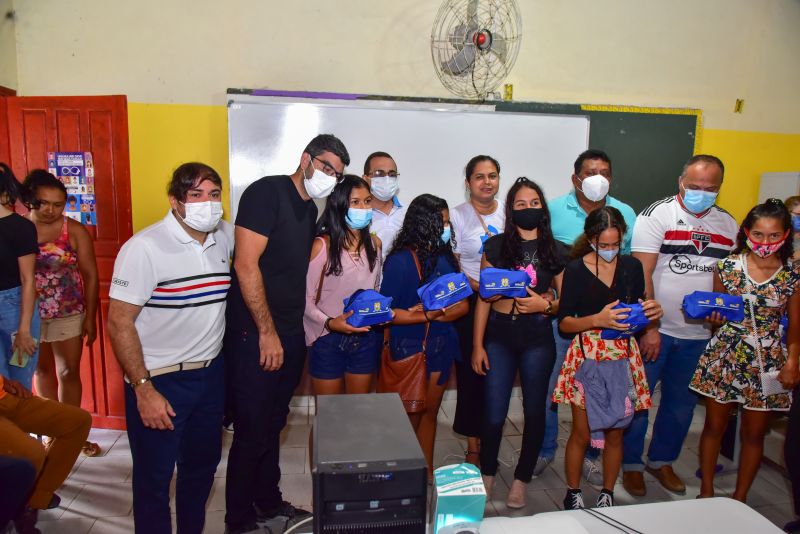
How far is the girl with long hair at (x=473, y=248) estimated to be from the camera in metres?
2.80

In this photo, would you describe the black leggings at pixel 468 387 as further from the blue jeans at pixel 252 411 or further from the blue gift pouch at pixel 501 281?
the blue jeans at pixel 252 411

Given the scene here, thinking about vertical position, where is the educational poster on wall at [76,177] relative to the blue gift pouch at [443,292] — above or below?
above

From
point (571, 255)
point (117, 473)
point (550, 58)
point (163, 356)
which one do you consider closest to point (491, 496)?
point (571, 255)

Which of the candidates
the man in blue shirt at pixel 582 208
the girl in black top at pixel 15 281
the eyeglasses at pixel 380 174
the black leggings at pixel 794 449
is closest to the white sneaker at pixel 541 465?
the man in blue shirt at pixel 582 208

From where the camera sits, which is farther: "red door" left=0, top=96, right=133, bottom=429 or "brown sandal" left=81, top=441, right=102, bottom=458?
"red door" left=0, top=96, right=133, bottom=429

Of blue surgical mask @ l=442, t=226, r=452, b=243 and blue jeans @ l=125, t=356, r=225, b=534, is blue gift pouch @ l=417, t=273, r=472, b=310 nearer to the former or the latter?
blue surgical mask @ l=442, t=226, r=452, b=243

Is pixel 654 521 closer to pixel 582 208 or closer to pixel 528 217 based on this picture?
pixel 528 217

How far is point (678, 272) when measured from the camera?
2.69 meters

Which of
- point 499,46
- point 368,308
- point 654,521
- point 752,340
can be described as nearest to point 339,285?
point 368,308

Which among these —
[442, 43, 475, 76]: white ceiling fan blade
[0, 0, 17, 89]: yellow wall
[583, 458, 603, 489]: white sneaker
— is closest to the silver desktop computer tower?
[583, 458, 603, 489]: white sneaker

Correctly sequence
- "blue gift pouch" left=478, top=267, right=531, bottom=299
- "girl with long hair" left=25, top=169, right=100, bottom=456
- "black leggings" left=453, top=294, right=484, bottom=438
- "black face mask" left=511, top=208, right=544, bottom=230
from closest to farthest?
1. "blue gift pouch" left=478, top=267, right=531, bottom=299
2. "black face mask" left=511, top=208, right=544, bottom=230
3. "black leggings" left=453, top=294, right=484, bottom=438
4. "girl with long hair" left=25, top=169, right=100, bottom=456

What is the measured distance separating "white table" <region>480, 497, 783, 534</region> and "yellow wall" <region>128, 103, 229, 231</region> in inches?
128

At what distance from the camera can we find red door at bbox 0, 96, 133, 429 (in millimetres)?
3279

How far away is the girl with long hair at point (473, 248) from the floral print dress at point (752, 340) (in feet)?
3.98
